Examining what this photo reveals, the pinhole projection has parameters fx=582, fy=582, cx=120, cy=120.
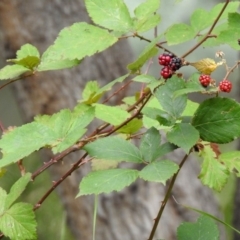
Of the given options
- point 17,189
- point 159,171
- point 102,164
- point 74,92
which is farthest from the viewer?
point 74,92

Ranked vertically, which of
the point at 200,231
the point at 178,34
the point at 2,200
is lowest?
the point at 200,231

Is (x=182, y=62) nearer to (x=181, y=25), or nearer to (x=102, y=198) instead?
(x=181, y=25)

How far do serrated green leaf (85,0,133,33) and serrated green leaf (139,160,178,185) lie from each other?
20cm

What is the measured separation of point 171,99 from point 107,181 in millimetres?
119

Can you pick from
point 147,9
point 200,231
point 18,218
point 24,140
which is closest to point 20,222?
point 18,218

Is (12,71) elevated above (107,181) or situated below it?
above

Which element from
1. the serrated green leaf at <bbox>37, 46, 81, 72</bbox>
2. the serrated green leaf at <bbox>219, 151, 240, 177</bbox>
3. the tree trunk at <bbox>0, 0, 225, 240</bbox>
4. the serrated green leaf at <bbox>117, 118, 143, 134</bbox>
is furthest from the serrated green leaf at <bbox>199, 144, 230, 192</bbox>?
the tree trunk at <bbox>0, 0, 225, 240</bbox>

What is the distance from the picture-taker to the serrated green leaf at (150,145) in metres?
0.63

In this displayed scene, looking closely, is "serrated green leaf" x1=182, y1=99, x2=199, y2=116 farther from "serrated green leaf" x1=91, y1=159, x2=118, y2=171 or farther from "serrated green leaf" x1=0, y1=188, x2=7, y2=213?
"serrated green leaf" x1=0, y1=188, x2=7, y2=213

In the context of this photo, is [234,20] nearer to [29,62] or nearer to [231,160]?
[231,160]

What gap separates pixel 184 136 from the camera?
613 mm

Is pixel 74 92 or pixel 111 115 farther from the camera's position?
pixel 74 92

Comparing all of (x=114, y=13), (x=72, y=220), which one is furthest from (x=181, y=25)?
(x=72, y=220)

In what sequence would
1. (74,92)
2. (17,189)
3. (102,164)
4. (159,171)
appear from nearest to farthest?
(159,171)
(17,189)
(102,164)
(74,92)
